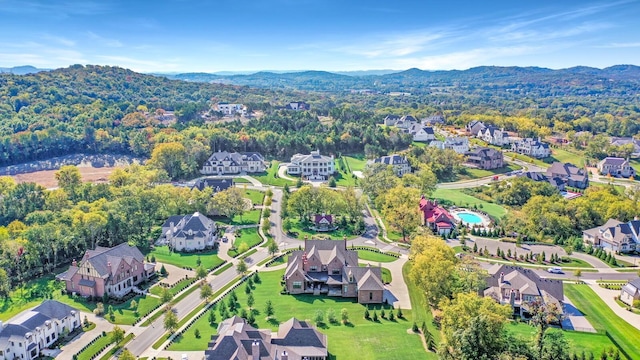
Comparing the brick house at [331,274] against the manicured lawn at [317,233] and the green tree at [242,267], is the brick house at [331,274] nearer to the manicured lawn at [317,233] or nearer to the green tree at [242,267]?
the green tree at [242,267]

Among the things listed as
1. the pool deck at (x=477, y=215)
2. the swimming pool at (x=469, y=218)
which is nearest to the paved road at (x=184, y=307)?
the pool deck at (x=477, y=215)

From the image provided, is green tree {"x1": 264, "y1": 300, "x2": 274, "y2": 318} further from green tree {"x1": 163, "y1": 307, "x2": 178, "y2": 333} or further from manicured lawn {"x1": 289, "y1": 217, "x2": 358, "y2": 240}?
manicured lawn {"x1": 289, "y1": 217, "x2": 358, "y2": 240}

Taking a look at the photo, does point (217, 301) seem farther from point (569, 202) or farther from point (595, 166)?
point (595, 166)

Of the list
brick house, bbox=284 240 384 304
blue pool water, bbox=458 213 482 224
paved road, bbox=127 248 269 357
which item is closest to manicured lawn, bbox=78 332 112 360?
paved road, bbox=127 248 269 357

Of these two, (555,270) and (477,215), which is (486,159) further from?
(555,270)

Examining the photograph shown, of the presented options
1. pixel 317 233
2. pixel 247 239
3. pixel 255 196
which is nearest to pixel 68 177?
pixel 255 196
